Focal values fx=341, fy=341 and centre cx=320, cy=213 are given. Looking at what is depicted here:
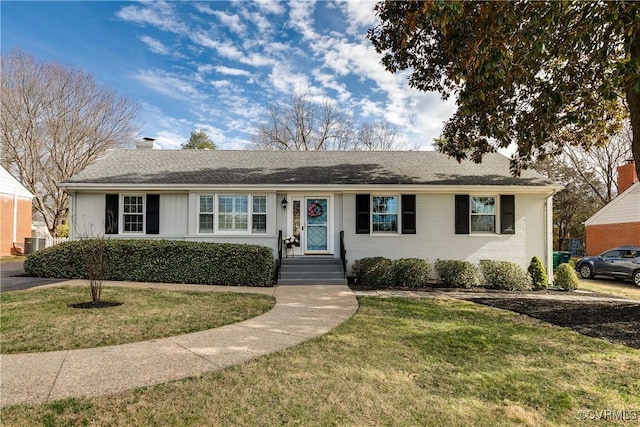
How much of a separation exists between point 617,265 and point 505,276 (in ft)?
23.7

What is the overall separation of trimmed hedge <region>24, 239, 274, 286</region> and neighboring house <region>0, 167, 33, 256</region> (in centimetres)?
1009

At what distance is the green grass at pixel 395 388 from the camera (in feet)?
9.86

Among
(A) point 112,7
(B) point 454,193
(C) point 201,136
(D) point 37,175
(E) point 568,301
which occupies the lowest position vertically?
(E) point 568,301

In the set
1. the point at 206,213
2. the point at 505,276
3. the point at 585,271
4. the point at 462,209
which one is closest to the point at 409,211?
the point at 462,209

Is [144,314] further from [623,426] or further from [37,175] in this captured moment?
[37,175]

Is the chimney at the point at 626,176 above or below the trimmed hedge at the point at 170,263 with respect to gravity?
above

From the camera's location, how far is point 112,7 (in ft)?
31.5

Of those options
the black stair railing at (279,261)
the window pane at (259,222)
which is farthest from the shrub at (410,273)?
the window pane at (259,222)

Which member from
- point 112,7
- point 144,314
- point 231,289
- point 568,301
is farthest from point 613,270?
point 112,7

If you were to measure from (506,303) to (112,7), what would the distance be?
43.3 feet

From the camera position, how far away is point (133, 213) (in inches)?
464

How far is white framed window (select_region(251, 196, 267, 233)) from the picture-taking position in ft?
39.1

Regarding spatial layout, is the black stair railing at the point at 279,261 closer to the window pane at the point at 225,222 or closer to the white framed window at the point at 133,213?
the window pane at the point at 225,222

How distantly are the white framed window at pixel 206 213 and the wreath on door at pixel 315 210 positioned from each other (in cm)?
338
